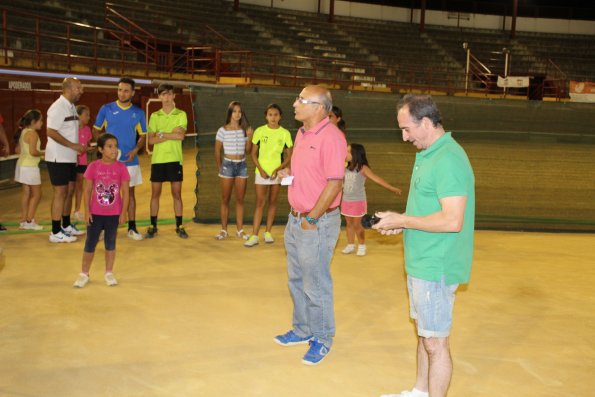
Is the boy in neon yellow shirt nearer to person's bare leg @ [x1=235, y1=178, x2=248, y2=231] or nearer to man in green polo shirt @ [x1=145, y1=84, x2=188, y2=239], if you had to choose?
person's bare leg @ [x1=235, y1=178, x2=248, y2=231]

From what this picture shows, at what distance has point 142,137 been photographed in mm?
9484

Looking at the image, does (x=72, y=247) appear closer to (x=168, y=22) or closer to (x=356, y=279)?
(x=356, y=279)

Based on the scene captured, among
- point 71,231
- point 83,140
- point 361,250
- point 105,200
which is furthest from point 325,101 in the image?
point 83,140

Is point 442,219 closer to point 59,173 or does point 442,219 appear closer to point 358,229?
point 358,229

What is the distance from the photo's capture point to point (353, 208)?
8867 millimetres

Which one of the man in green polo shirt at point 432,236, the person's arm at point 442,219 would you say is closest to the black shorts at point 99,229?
the man in green polo shirt at point 432,236

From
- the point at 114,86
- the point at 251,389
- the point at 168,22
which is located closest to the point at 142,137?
the point at 251,389

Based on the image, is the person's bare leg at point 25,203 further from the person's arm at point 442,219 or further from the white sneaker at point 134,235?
the person's arm at point 442,219

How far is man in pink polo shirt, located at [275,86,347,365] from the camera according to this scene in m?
5.14

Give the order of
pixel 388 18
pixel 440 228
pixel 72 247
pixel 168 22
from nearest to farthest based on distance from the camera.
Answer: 1. pixel 440 228
2. pixel 72 247
3. pixel 168 22
4. pixel 388 18

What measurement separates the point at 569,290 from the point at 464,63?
105 ft

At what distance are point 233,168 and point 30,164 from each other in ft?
9.38

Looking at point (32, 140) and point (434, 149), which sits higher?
point (434, 149)

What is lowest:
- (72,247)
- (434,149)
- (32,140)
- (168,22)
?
(72,247)
